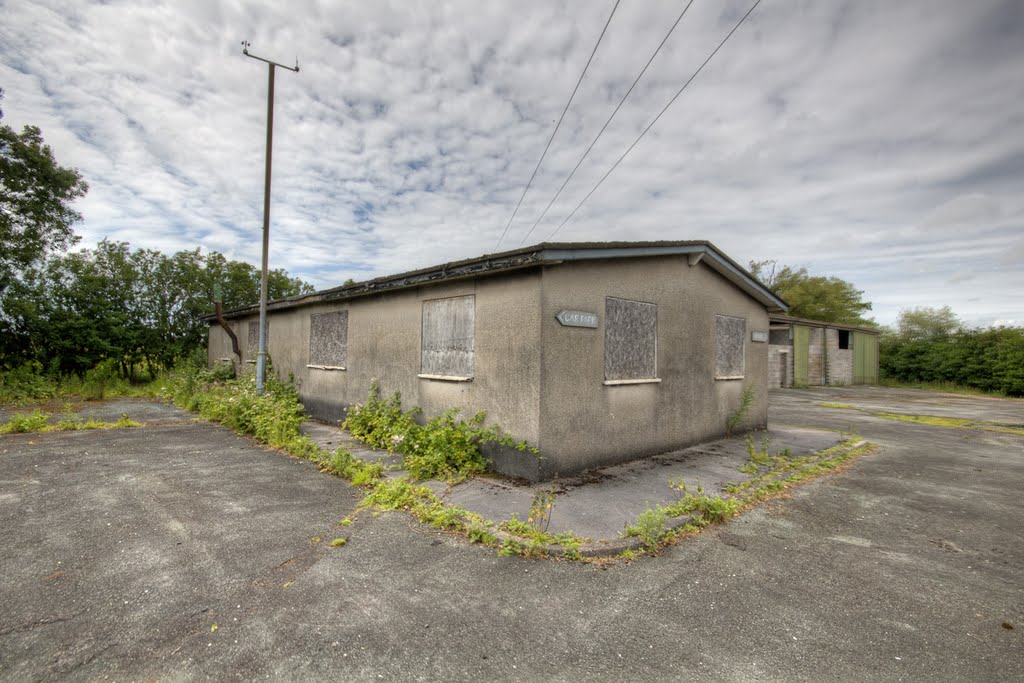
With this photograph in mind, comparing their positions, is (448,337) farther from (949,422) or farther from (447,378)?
(949,422)

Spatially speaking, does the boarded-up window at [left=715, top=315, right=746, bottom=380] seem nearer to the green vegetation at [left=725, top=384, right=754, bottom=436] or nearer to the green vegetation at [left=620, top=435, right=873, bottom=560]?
the green vegetation at [left=725, top=384, right=754, bottom=436]

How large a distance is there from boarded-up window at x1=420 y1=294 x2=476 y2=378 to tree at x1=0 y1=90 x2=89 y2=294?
14.0m

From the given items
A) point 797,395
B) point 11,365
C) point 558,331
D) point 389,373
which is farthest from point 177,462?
point 797,395

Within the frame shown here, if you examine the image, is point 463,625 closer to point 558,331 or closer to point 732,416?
point 558,331

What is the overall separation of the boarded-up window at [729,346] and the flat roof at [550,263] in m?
0.79

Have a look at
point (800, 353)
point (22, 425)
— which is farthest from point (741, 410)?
point (800, 353)

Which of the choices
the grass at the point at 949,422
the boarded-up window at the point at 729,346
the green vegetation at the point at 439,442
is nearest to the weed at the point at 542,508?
the green vegetation at the point at 439,442

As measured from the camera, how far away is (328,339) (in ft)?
32.4

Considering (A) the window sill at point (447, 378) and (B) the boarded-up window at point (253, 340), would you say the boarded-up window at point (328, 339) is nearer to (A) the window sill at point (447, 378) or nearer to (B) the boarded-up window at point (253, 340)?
(A) the window sill at point (447, 378)

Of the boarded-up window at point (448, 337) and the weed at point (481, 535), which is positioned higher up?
the boarded-up window at point (448, 337)

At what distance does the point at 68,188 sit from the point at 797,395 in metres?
27.3

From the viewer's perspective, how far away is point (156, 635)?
262 centimetres

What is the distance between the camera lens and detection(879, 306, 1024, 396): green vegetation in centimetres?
2150

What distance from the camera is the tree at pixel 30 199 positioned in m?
12.8
